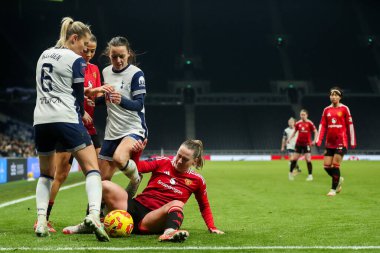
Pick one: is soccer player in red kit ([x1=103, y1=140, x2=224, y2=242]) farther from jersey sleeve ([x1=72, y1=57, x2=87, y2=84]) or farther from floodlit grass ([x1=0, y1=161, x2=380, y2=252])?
jersey sleeve ([x1=72, y1=57, x2=87, y2=84])

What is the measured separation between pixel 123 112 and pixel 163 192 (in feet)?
3.38

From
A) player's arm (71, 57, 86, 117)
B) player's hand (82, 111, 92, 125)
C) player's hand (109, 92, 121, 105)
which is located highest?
player's arm (71, 57, 86, 117)

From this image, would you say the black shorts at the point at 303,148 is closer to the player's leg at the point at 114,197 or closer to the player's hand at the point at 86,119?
the player's hand at the point at 86,119

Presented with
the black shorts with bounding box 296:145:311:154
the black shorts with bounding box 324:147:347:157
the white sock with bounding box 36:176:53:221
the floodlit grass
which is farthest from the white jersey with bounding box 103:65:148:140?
the black shorts with bounding box 296:145:311:154

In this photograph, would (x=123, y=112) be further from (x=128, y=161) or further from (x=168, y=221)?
(x=168, y=221)

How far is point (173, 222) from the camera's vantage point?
204 inches

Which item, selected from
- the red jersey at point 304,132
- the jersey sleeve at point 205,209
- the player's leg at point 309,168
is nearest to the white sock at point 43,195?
the jersey sleeve at point 205,209

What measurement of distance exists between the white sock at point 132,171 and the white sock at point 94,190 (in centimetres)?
55

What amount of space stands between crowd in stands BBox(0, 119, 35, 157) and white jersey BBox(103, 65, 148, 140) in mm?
20844

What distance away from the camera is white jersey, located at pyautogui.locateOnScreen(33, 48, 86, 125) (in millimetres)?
5090

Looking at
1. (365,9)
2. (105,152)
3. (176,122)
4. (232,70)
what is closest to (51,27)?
(176,122)

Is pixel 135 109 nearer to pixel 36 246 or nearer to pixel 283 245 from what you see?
pixel 36 246

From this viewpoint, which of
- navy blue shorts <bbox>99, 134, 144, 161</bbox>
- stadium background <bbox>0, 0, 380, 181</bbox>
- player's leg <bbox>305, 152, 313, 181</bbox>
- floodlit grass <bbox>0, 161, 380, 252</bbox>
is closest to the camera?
floodlit grass <bbox>0, 161, 380, 252</bbox>

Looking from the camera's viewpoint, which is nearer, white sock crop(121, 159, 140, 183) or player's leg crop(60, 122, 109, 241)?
player's leg crop(60, 122, 109, 241)
